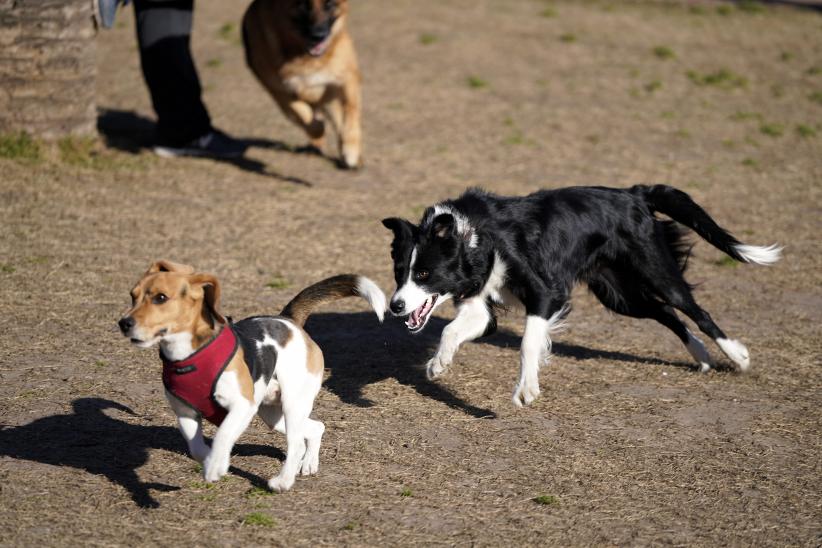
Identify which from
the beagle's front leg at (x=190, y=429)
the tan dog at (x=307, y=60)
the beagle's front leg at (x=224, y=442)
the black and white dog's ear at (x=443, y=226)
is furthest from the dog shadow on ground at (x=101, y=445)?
Answer: the tan dog at (x=307, y=60)

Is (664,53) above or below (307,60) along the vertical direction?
below

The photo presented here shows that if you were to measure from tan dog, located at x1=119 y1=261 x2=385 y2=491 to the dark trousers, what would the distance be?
20.1 ft

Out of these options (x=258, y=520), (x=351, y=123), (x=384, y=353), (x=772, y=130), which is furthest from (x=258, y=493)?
(x=772, y=130)

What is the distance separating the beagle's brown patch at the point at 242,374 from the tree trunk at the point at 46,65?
617 cm

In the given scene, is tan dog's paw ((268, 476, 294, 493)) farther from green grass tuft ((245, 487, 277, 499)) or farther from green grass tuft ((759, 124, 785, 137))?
green grass tuft ((759, 124, 785, 137))

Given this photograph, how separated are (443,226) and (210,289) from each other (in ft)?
5.44

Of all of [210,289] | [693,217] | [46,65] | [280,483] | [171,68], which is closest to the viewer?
[210,289]

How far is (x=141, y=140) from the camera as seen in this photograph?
34.5ft

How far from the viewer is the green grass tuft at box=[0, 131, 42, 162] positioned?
9.12 m

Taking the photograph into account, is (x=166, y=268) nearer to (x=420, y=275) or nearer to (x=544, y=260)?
(x=420, y=275)

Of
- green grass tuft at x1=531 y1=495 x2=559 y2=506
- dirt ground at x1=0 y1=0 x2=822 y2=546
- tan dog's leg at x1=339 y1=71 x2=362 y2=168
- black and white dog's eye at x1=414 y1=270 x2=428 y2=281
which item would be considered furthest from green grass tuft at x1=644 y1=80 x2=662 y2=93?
green grass tuft at x1=531 y1=495 x2=559 y2=506

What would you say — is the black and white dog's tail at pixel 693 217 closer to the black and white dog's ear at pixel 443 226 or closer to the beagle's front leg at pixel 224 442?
the black and white dog's ear at pixel 443 226

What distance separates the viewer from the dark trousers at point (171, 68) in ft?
31.8

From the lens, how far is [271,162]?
33.8 feet
